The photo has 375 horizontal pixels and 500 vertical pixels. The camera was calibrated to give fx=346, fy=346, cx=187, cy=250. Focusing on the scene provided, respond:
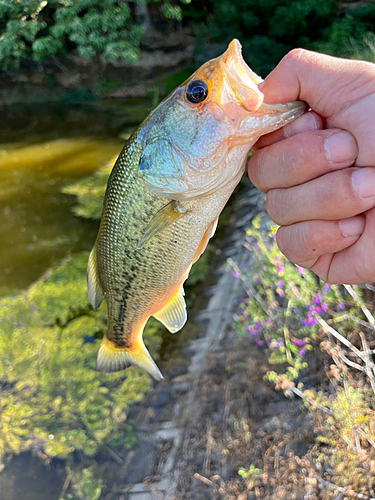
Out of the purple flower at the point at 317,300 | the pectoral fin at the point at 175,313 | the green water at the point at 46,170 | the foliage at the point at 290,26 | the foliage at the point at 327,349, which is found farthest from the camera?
the foliage at the point at 290,26

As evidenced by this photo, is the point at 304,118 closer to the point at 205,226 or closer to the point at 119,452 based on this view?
the point at 205,226

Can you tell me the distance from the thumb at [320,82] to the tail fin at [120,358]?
4.59 feet

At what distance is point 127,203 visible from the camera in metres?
1.41

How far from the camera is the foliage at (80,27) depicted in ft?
38.9

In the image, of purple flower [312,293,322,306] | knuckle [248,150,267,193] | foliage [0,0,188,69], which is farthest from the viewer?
foliage [0,0,188,69]

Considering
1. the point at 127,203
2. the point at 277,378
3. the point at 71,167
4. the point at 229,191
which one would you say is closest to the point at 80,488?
the point at 277,378

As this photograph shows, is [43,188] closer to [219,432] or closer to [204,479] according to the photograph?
[219,432]

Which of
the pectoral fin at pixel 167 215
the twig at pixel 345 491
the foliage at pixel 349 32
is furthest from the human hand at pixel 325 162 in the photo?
the foliage at pixel 349 32

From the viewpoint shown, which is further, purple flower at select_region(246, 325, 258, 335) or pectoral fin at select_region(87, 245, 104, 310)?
purple flower at select_region(246, 325, 258, 335)

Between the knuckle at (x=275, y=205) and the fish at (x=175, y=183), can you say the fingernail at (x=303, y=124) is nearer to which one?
the fish at (x=175, y=183)

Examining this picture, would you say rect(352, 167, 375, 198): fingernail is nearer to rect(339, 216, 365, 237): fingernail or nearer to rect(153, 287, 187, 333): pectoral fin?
rect(339, 216, 365, 237): fingernail

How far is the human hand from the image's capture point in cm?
100

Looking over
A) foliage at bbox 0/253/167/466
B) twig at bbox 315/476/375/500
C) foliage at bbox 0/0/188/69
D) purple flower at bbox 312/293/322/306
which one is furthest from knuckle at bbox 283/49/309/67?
foliage at bbox 0/0/188/69

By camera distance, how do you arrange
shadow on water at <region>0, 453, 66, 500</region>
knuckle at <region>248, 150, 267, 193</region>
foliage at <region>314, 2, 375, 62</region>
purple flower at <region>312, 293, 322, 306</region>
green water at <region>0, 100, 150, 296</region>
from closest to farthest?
knuckle at <region>248, 150, 267, 193</region> < purple flower at <region>312, 293, 322, 306</region> < shadow on water at <region>0, 453, 66, 500</region> < green water at <region>0, 100, 150, 296</region> < foliage at <region>314, 2, 375, 62</region>
